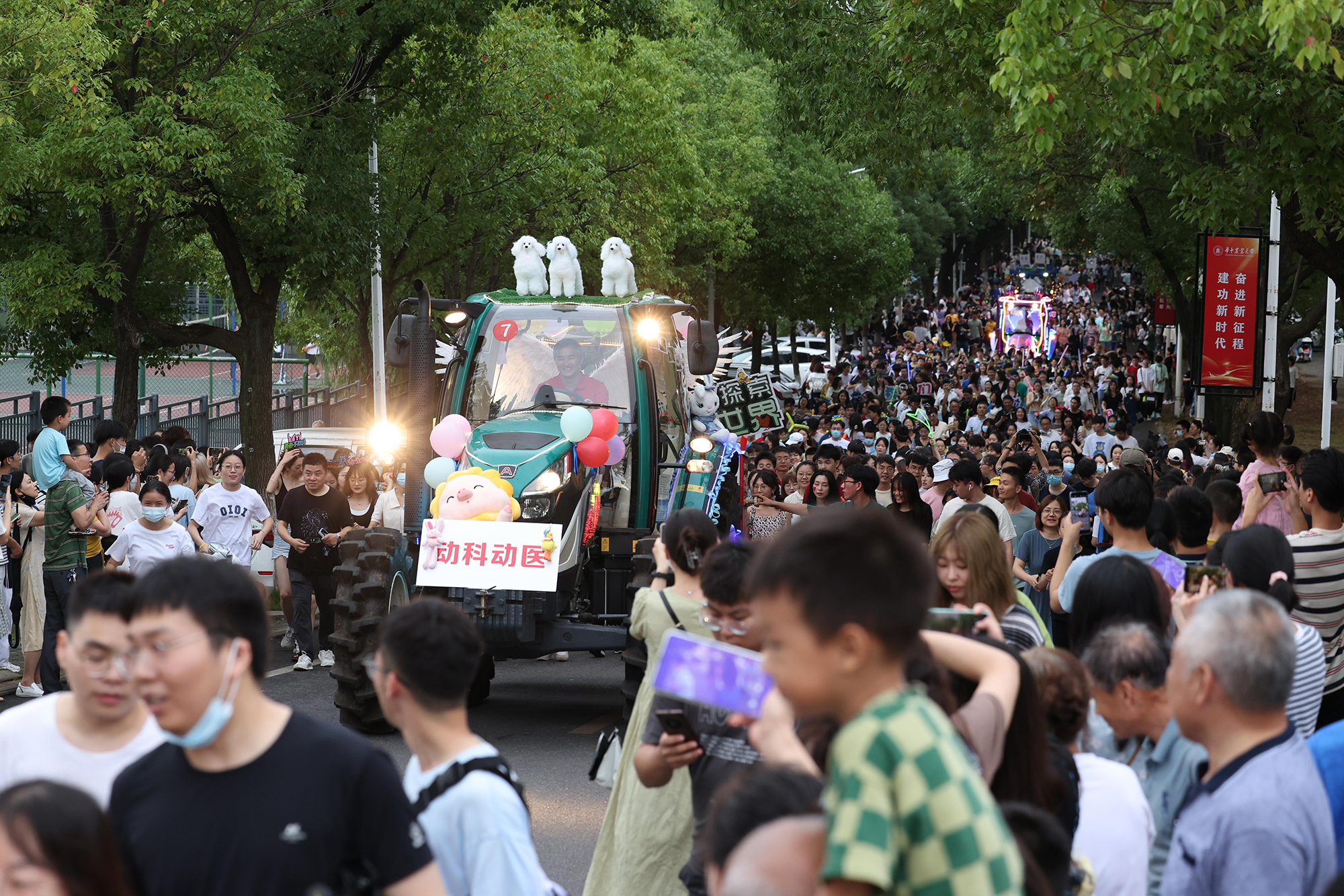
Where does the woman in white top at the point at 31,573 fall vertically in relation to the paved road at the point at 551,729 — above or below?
above

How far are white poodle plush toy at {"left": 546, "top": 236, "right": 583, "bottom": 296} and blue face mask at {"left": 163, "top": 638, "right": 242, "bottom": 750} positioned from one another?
8526mm

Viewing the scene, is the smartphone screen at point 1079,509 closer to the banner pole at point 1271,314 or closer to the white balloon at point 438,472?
the white balloon at point 438,472

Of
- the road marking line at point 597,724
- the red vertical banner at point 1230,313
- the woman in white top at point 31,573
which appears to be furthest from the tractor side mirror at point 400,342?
the red vertical banner at point 1230,313

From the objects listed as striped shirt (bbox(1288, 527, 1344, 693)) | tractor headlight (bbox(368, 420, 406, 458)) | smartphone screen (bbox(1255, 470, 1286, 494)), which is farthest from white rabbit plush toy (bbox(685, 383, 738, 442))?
striped shirt (bbox(1288, 527, 1344, 693))

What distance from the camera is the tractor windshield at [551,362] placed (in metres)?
10.6

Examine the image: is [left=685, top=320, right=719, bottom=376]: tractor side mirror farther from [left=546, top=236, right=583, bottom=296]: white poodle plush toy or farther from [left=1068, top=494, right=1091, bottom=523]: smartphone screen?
[left=1068, top=494, right=1091, bottom=523]: smartphone screen

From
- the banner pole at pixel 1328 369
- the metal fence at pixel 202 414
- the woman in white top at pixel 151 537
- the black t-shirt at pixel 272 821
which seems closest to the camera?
the black t-shirt at pixel 272 821

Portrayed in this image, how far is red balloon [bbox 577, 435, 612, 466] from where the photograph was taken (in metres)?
9.90

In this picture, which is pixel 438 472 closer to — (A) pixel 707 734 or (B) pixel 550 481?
(B) pixel 550 481

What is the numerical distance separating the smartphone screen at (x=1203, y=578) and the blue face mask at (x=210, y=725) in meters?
3.73

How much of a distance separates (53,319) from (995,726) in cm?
1666

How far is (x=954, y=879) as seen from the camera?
2.18m

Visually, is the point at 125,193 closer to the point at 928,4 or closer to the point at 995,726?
the point at 928,4

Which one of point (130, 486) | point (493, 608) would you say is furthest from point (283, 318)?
point (493, 608)
